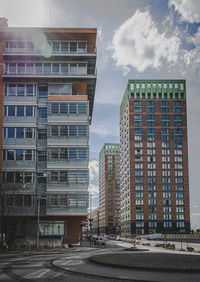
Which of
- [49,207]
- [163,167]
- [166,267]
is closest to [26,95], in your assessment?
[49,207]

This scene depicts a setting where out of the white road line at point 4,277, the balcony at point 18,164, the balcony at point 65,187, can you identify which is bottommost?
the white road line at point 4,277

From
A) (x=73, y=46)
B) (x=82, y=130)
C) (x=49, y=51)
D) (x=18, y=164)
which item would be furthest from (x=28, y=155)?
(x=73, y=46)

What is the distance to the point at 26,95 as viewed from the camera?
193ft

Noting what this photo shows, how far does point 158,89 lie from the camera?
149875mm

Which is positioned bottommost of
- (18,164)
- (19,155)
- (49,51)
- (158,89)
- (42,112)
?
(18,164)

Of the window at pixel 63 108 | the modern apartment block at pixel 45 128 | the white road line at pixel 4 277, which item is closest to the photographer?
the white road line at pixel 4 277

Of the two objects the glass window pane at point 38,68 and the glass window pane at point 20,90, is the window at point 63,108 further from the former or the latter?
the glass window pane at point 38,68

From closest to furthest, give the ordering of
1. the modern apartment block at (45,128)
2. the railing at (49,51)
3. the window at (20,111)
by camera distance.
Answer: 1. the modern apartment block at (45,128)
2. the window at (20,111)
3. the railing at (49,51)

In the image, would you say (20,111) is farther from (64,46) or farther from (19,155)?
(64,46)

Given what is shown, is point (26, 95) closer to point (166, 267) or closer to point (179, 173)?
point (166, 267)

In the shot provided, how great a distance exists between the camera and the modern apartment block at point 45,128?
2125 inches

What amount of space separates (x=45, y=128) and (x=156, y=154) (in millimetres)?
95715

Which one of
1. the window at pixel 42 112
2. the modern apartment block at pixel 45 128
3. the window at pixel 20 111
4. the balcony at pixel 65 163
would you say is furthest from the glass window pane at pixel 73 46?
the balcony at pixel 65 163

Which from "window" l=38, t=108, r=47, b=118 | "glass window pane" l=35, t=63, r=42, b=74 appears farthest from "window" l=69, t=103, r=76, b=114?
"glass window pane" l=35, t=63, r=42, b=74
